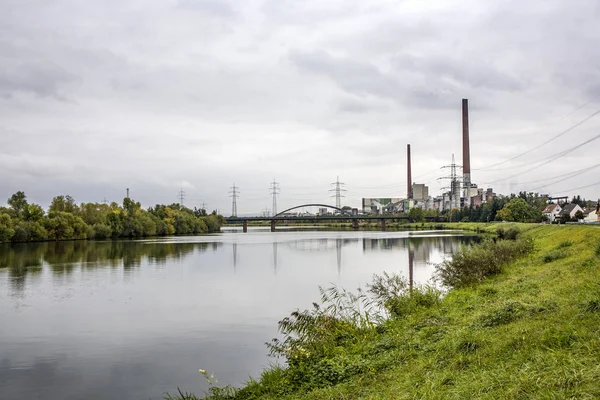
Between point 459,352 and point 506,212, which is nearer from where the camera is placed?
point 459,352

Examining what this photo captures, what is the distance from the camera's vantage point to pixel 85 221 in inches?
3086

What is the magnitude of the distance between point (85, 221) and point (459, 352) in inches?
3126

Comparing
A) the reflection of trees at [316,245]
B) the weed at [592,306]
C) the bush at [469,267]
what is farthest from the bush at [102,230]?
the weed at [592,306]

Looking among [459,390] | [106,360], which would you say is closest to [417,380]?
[459,390]

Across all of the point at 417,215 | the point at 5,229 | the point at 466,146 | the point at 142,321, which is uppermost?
the point at 466,146

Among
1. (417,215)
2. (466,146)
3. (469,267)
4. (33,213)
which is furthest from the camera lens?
(417,215)

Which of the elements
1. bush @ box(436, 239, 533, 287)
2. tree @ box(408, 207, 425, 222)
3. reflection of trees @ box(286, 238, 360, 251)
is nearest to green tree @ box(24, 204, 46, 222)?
reflection of trees @ box(286, 238, 360, 251)

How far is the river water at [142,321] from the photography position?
10641 millimetres

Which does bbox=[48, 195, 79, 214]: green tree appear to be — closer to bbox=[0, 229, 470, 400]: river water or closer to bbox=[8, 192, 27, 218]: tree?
bbox=[8, 192, 27, 218]: tree

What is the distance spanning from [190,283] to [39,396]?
1547 centimetres

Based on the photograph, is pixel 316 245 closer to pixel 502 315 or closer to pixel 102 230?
pixel 102 230

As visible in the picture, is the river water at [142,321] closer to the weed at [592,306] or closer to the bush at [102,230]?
the weed at [592,306]

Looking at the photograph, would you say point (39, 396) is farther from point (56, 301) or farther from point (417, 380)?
point (56, 301)

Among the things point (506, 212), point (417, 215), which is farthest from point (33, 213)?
point (417, 215)
